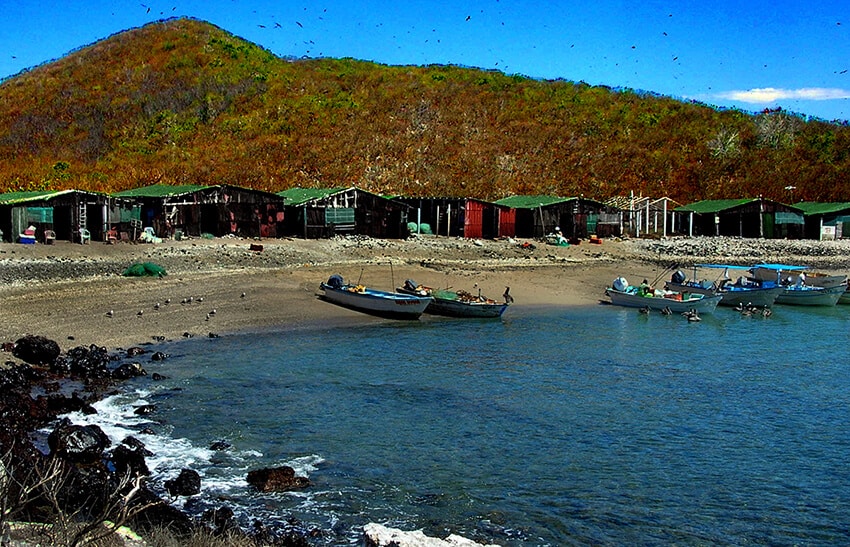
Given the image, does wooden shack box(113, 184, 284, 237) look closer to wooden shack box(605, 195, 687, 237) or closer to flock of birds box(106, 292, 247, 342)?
flock of birds box(106, 292, 247, 342)

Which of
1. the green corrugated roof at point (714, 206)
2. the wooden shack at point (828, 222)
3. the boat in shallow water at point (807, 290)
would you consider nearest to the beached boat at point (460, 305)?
the boat in shallow water at point (807, 290)

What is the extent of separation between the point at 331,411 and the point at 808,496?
9400 mm

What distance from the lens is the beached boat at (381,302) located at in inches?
1156

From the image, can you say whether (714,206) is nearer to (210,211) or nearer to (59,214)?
(210,211)

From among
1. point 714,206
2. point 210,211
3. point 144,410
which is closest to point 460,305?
point 144,410

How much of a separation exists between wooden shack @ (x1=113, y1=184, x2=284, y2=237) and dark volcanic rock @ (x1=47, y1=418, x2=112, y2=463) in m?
29.4

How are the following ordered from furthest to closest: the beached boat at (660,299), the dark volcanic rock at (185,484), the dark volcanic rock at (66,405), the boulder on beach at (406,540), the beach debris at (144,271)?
1. the beached boat at (660,299)
2. the beach debris at (144,271)
3. the dark volcanic rock at (66,405)
4. the dark volcanic rock at (185,484)
5. the boulder on beach at (406,540)

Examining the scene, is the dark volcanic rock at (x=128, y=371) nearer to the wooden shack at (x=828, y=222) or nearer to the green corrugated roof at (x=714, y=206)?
the green corrugated roof at (x=714, y=206)

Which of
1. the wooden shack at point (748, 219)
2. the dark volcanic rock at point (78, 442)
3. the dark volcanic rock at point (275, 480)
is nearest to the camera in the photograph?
the dark volcanic rock at point (275, 480)

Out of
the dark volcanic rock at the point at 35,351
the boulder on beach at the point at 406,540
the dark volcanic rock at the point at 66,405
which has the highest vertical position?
the dark volcanic rock at the point at 35,351

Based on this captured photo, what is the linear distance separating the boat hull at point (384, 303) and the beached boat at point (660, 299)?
8.82 meters

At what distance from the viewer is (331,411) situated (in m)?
18.2

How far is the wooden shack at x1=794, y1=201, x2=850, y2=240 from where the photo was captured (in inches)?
2276

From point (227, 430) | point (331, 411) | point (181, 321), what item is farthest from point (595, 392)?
point (181, 321)
